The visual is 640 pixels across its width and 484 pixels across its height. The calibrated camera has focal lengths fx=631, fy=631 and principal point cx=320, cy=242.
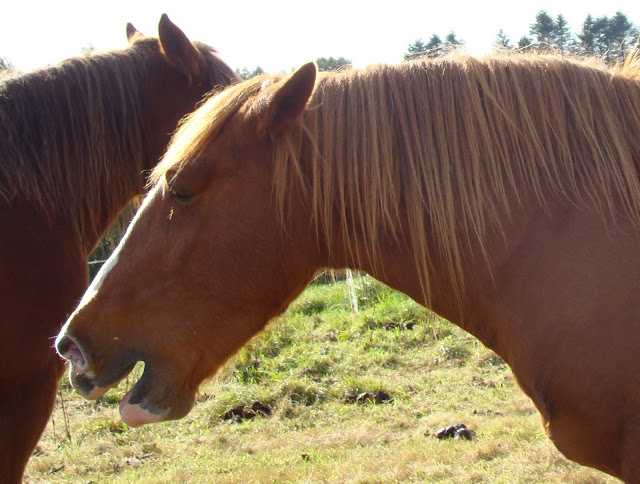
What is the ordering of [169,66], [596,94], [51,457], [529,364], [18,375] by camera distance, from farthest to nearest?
[51,457], [169,66], [18,375], [596,94], [529,364]

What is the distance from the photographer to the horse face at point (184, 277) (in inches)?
71.6

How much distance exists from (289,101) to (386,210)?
0.42 meters

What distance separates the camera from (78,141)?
2859 mm

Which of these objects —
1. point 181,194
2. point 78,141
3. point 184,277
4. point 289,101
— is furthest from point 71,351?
point 78,141

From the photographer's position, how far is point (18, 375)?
257 centimetres

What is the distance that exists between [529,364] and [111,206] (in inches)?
82.3

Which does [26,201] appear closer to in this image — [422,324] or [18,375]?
[18,375]

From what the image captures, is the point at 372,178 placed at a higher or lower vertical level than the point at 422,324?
higher

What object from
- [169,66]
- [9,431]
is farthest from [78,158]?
[9,431]

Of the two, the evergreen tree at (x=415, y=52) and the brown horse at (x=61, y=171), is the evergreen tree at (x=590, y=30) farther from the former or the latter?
the brown horse at (x=61, y=171)

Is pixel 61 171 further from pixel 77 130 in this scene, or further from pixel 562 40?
pixel 562 40

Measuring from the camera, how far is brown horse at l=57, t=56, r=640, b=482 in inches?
67.9

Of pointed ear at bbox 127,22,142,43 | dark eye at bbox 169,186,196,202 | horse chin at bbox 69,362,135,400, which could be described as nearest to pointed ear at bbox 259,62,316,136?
dark eye at bbox 169,186,196,202

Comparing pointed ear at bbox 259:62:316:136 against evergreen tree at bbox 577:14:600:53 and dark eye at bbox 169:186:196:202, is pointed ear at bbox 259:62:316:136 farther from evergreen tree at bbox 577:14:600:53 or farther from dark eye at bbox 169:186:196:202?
evergreen tree at bbox 577:14:600:53
